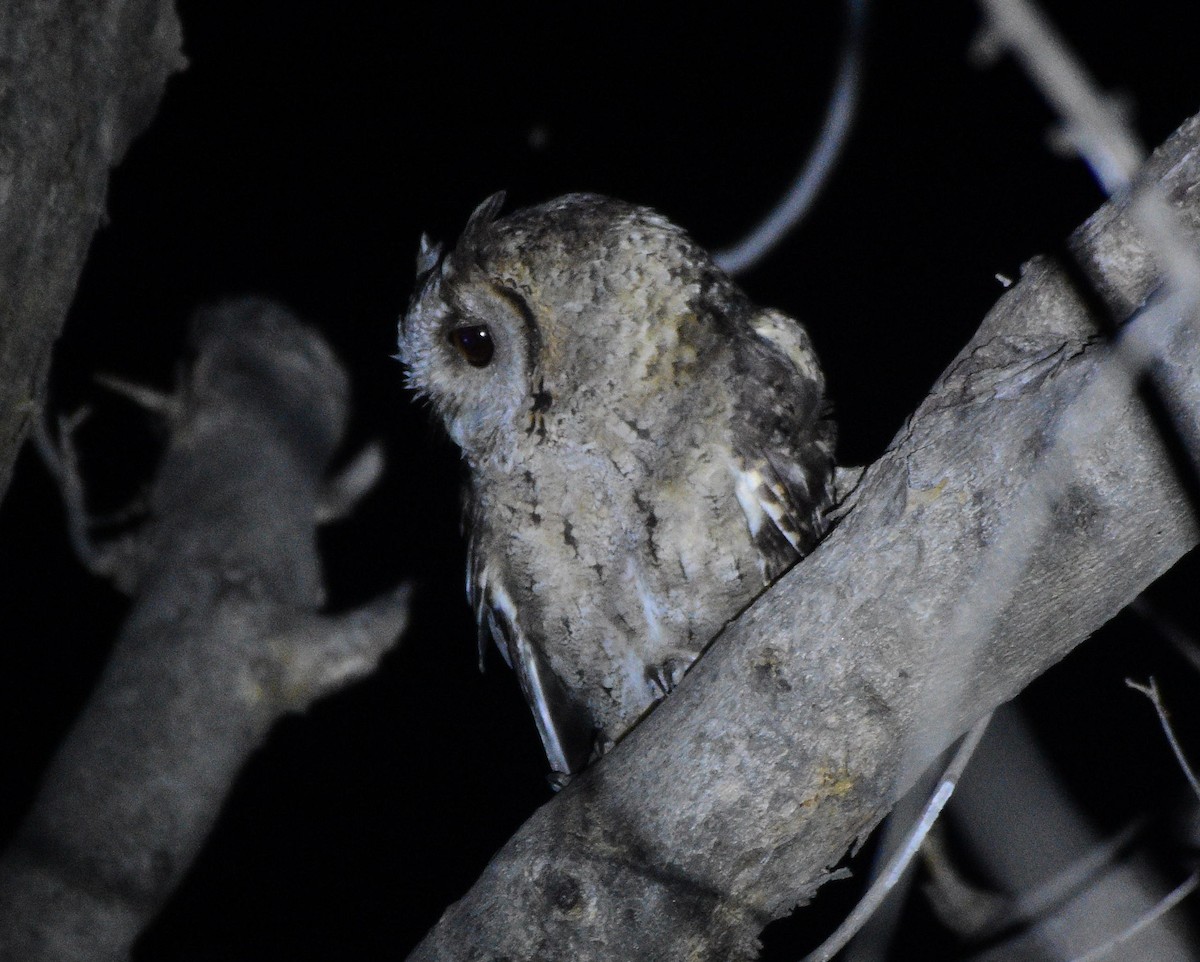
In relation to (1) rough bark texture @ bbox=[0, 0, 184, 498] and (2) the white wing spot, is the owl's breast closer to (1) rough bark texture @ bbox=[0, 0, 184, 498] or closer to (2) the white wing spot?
(2) the white wing spot

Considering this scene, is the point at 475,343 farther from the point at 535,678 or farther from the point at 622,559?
the point at 535,678

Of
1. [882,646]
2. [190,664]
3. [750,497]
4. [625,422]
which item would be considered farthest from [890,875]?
[190,664]

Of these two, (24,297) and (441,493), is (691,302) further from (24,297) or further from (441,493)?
(441,493)

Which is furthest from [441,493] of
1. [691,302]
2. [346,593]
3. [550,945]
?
[550,945]

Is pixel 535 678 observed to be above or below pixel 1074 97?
below

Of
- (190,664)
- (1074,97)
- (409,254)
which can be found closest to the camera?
(1074,97)

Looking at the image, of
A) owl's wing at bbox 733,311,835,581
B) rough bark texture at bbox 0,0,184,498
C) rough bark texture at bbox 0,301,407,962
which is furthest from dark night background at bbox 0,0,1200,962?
rough bark texture at bbox 0,0,184,498
